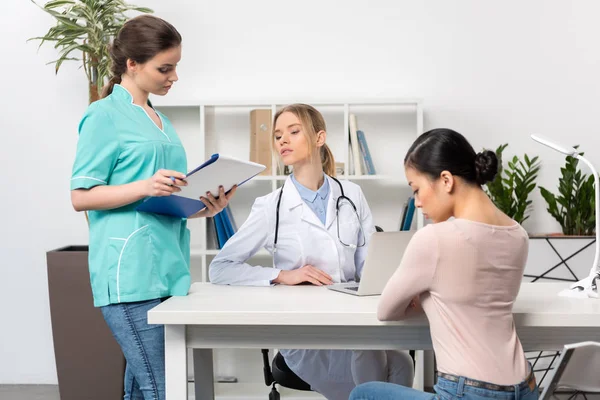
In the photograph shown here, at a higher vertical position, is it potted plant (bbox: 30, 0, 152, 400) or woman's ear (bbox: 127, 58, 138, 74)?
woman's ear (bbox: 127, 58, 138, 74)

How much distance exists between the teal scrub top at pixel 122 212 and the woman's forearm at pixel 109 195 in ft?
0.08

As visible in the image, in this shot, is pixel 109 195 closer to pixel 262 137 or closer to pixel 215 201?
pixel 215 201

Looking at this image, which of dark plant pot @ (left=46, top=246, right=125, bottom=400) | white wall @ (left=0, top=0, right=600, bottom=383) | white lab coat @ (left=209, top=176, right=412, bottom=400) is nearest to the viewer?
white lab coat @ (left=209, top=176, right=412, bottom=400)

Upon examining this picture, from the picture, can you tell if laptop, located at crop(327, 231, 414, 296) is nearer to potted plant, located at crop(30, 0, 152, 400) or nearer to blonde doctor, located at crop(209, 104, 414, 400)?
blonde doctor, located at crop(209, 104, 414, 400)

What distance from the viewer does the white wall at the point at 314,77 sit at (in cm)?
382

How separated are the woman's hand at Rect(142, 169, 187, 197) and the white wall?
2.20 m

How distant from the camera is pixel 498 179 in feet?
11.9

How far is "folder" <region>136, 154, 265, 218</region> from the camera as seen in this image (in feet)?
5.82

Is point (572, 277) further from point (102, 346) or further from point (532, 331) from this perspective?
point (102, 346)

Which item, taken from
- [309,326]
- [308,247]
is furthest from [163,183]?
[308,247]

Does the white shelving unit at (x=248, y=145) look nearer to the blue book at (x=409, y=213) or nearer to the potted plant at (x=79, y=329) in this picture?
the blue book at (x=409, y=213)

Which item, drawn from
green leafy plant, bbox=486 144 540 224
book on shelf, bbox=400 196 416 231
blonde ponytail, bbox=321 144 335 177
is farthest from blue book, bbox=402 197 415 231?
blonde ponytail, bbox=321 144 335 177

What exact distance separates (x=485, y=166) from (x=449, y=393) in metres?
0.53

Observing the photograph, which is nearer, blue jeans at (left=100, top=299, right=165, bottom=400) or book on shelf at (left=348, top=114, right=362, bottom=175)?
blue jeans at (left=100, top=299, right=165, bottom=400)
